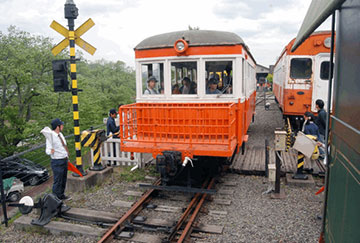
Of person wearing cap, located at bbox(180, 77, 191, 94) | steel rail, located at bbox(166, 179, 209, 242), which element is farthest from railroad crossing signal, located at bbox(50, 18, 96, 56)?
steel rail, located at bbox(166, 179, 209, 242)

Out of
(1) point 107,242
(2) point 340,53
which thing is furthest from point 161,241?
(2) point 340,53

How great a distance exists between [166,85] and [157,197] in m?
2.45

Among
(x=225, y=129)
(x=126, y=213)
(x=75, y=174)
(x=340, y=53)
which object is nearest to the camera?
(x=340, y=53)

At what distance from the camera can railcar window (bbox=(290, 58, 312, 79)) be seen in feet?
33.4

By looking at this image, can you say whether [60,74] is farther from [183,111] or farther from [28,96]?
[28,96]

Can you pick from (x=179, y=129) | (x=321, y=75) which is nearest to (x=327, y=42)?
(x=321, y=75)

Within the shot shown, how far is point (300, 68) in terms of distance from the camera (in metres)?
10.4

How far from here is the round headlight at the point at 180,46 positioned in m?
6.14

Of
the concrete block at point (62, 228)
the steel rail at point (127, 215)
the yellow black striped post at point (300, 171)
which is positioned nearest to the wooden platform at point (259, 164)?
the yellow black striped post at point (300, 171)

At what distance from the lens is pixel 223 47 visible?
20.2 ft

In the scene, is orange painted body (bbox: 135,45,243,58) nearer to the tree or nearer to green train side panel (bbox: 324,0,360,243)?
green train side panel (bbox: 324,0,360,243)

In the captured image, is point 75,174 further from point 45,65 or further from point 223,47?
point 45,65

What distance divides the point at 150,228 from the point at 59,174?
7.44ft

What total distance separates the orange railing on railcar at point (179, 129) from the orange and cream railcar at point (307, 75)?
516 centimetres
